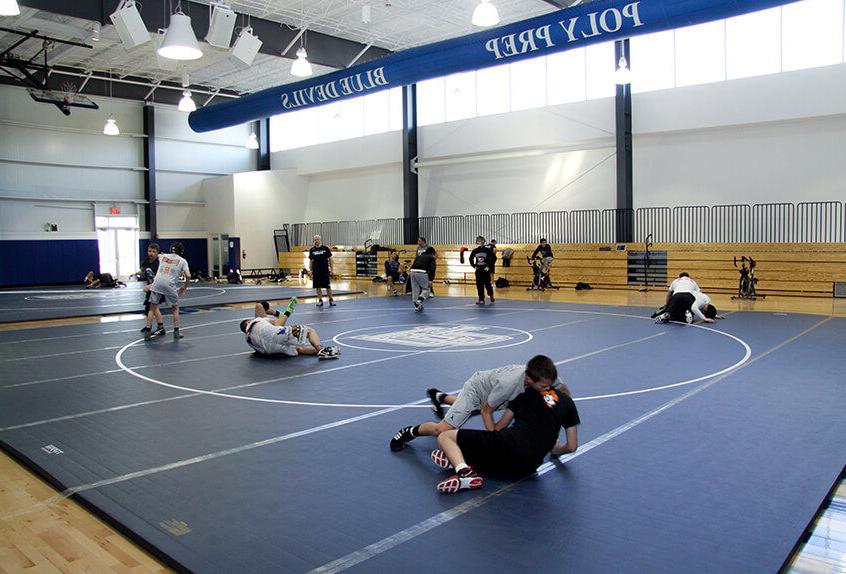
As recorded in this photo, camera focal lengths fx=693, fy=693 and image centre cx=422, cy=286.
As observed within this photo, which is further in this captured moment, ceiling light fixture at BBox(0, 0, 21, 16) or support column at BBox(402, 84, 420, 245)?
support column at BBox(402, 84, 420, 245)

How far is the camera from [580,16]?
12430 mm

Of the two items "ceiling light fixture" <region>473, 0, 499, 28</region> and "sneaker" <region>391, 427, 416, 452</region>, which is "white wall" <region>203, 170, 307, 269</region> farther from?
"sneaker" <region>391, 427, 416, 452</region>

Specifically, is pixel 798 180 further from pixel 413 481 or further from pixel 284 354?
pixel 413 481

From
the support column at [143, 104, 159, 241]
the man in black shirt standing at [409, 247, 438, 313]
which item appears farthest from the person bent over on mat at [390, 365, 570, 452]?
the support column at [143, 104, 159, 241]

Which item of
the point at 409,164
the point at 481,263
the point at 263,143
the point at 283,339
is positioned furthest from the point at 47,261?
the point at 283,339

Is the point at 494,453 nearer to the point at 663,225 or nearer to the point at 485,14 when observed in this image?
the point at 485,14

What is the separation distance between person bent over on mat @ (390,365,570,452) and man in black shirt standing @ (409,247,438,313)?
10.2 metres

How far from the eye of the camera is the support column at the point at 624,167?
2252cm

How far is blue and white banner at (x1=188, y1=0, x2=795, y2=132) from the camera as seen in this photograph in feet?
37.3

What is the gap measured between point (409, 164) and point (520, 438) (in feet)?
81.3

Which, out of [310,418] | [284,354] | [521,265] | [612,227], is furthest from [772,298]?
[310,418]

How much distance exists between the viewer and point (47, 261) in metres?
29.0

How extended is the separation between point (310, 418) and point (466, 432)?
7.02 feet

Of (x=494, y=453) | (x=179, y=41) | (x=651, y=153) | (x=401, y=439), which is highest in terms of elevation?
(x=179, y=41)
